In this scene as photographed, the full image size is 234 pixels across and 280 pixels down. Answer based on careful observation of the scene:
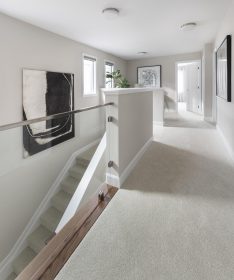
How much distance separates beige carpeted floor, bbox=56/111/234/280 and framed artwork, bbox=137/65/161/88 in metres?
5.16

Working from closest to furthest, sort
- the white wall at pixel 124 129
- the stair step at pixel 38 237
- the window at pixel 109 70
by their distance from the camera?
the white wall at pixel 124 129
the stair step at pixel 38 237
the window at pixel 109 70

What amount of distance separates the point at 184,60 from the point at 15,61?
5.49 m

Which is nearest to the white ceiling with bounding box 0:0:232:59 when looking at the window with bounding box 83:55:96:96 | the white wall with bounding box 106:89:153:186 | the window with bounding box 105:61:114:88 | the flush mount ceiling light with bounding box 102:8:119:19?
the flush mount ceiling light with bounding box 102:8:119:19

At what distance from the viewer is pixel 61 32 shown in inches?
153

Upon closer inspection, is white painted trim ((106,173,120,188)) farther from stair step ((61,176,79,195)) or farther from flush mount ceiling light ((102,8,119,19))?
flush mount ceiling light ((102,8,119,19))

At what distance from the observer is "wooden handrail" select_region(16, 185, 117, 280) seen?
1.29m

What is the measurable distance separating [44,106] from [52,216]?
1951mm

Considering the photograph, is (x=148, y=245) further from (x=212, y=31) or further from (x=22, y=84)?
(x=212, y=31)

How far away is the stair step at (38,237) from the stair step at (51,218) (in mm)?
75

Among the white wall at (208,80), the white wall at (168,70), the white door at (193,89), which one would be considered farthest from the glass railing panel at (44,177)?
the white door at (193,89)

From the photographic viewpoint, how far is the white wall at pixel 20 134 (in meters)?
2.50

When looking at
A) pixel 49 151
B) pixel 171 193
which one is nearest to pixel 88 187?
pixel 171 193

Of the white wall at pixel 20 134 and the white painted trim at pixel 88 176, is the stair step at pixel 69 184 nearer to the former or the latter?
the white wall at pixel 20 134

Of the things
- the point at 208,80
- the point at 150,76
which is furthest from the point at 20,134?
the point at 150,76
